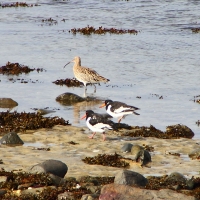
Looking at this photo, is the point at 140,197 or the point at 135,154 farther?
the point at 135,154

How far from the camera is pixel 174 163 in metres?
15.1

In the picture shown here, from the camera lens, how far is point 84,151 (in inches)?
631

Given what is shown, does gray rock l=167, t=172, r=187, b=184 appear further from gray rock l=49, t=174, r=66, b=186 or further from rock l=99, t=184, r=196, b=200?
rock l=99, t=184, r=196, b=200

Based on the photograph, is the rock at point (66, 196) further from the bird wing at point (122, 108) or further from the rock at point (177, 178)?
the bird wing at point (122, 108)

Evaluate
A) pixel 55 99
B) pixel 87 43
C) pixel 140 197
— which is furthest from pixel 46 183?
pixel 87 43

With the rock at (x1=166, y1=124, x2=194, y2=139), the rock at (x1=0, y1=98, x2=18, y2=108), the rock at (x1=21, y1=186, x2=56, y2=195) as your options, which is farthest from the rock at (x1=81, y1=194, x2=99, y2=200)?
the rock at (x1=0, y1=98, x2=18, y2=108)

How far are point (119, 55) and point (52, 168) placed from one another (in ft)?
66.3

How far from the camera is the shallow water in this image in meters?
22.1

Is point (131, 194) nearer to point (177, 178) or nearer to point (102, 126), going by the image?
point (177, 178)

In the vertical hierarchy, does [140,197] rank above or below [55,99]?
above

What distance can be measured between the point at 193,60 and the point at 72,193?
69.6 feet

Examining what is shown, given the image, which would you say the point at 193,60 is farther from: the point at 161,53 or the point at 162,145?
the point at 162,145

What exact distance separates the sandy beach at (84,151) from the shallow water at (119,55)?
77.3 inches

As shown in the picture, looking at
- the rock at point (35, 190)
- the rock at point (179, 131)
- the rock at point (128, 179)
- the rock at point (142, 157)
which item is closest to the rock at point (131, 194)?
the rock at point (128, 179)
